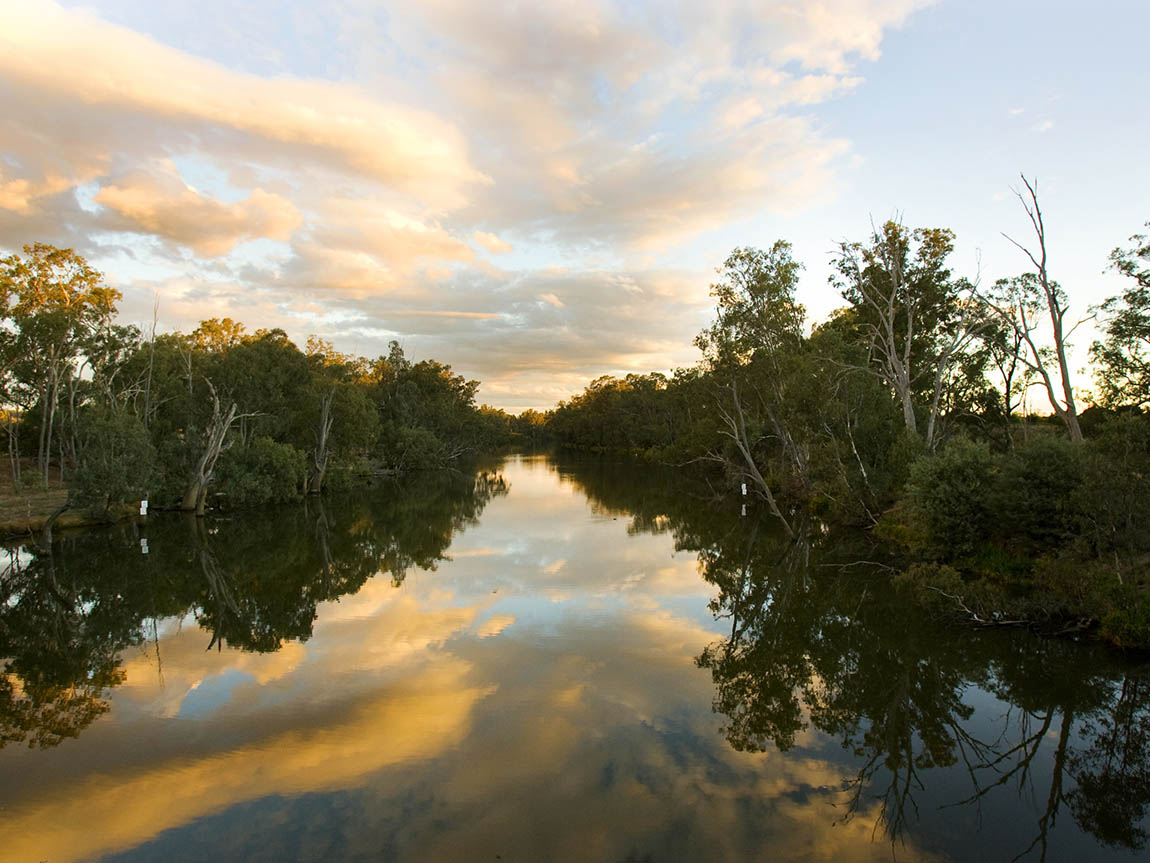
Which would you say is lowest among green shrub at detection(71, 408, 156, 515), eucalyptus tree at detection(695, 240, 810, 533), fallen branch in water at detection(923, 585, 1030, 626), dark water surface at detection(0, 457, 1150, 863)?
dark water surface at detection(0, 457, 1150, 863)

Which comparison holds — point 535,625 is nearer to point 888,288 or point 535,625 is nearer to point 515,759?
point 515,759

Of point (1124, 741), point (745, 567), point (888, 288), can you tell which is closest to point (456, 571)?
point (745, 567)

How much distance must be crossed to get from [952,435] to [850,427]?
333 inches

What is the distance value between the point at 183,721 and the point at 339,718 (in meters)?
2.26

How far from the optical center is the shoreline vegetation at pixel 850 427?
42.7 ft

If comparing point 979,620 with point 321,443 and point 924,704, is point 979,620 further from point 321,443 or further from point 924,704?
point 321,443

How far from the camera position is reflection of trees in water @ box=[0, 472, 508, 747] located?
11070mm

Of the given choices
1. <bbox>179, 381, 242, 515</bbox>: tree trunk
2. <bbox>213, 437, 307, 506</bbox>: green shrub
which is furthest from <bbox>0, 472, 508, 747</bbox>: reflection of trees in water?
<bbox>179, 381, 242, 515</bbox>: tree trunk

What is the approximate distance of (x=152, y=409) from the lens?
36.0 meters

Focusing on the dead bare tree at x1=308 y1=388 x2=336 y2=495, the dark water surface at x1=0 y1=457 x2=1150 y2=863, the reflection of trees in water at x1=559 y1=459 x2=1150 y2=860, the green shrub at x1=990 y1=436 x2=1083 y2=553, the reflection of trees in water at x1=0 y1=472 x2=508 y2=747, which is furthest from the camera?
the dead bare tree at x1=308 y1=388 x2=336 y2=495

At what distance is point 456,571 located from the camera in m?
20.0

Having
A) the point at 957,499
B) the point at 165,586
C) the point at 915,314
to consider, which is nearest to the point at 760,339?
the point at 915,314

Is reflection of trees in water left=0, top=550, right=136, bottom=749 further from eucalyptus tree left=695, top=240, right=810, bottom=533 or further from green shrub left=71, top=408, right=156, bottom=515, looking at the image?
eucalyptus tree left=695, top=240, right=810, bottom=533

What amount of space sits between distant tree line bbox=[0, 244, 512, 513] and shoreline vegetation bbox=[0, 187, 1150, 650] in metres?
0.13
